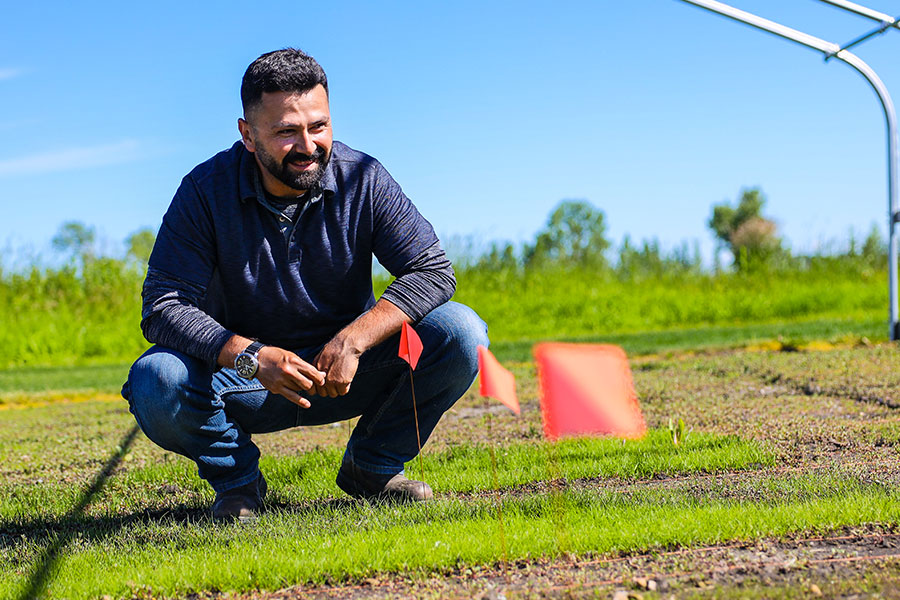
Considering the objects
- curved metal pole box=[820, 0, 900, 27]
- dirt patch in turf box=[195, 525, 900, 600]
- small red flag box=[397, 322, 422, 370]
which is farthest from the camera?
curved metal pole box=[820, 0, 900, 27]

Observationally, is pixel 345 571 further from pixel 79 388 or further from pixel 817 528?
pixel 79 388

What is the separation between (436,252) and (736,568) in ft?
5.02

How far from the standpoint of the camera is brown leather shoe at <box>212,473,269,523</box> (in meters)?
2.97

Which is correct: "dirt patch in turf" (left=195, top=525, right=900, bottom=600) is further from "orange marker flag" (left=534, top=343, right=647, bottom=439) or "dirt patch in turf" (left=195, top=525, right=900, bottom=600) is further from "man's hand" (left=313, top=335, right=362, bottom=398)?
"man's hand" (left=313, top=335, right=362, bottom=398)

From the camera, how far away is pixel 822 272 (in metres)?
14.6

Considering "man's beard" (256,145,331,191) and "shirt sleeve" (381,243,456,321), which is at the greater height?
"man's beard" (256,145,331,191)

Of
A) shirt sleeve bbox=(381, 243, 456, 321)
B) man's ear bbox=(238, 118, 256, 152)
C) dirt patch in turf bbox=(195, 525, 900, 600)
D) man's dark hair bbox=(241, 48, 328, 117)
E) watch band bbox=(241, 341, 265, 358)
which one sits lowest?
dirt patch in turf bbox=(195, 525, 900, 600)

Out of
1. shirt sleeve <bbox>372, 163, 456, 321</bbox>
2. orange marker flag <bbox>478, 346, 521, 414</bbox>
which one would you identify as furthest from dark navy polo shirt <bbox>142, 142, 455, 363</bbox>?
orange marker flag <bbox>478, 346, 521, 414</bbox>

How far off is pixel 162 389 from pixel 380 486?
2.91ft

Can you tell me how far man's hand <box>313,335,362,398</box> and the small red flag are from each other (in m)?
0.18

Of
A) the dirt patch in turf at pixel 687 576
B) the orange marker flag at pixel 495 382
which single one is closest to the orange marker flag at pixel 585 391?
the orange marker flag at pixel 495 382

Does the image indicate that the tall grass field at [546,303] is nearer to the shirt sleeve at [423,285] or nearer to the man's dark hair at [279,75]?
the shirt sleeve at [423,285]

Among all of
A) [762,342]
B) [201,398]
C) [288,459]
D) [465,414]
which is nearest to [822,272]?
[762,342]

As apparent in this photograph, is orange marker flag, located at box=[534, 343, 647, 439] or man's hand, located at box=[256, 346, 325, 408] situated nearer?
orange marker flag, located at box=[534, 343, 647, 439]
